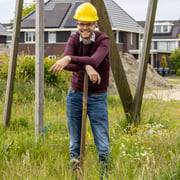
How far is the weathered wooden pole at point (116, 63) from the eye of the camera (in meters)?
5.95

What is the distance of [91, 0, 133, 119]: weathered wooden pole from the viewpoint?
19.5ft

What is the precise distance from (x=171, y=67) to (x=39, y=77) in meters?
47.6

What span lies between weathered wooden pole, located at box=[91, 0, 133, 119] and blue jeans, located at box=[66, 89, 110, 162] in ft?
6.76

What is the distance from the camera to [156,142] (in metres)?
5.06

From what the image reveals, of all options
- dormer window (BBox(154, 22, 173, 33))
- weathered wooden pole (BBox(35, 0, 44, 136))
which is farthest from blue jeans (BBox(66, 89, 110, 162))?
dormer window (BBox(154, 22, 173, 33))

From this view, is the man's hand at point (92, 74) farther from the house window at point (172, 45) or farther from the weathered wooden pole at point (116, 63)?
the house window at point (172, 45)

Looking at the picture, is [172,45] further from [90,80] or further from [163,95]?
[90,80]

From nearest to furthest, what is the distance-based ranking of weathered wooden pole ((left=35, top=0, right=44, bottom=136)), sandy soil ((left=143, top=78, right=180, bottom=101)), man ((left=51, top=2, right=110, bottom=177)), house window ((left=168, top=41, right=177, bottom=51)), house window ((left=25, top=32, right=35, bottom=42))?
man ((left=51, top=2, right=110, bottom=177))
weathered wooden pole ((left=35, top=0, right=44, bottom=136))
sandy soil ((left=143, top=78, right=180, bottom=101))
house window ((left=25, top=32, right=35, bottom=42))
house window ((left=168, top=41, right=177, bottom=51))

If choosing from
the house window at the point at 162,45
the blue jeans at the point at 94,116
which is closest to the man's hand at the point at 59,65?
the blue jeans at the point at 94,116

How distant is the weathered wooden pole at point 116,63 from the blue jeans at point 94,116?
2.06 meters

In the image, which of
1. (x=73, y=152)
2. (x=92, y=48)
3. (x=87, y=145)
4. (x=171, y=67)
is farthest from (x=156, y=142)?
(x=171, y=67)

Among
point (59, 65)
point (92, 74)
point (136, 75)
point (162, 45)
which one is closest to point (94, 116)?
point (92, 74)

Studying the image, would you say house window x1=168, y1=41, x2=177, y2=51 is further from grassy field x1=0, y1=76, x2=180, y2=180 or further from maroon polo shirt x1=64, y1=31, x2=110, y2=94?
maroon polo shirt x1=64, y1=31, x2=110, y2=94

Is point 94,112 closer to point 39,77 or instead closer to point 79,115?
point 79,115
